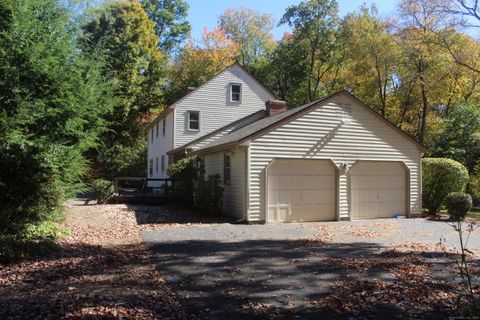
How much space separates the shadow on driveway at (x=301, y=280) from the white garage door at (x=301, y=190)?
16.4 feet

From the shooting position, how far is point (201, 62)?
3912cm

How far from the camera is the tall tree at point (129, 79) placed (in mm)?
34625

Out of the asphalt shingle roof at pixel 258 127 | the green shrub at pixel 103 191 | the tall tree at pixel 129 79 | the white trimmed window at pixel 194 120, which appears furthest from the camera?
the tall tree at pixel 129 79

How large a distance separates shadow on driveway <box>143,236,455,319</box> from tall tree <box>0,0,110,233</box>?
2.98 meters

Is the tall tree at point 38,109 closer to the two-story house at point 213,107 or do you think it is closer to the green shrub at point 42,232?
the green shrub at point 42,232

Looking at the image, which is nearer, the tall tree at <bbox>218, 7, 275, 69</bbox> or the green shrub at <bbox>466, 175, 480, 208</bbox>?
the green shrub at <bbox>466, 175, 480, 208</bbox>

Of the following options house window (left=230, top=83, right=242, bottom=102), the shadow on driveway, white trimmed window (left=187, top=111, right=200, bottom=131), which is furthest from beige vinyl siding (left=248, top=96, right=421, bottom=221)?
white trimmed window (left=187, top=111, right=200, bottom=131)

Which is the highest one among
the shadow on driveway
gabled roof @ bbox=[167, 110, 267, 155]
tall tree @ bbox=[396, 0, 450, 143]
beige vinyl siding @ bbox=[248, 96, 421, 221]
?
tall tree @ bbox=[396, 0, 450, 143]

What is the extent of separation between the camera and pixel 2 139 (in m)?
8.82

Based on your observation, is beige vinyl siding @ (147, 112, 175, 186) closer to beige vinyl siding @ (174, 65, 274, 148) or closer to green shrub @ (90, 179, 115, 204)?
beige vinyl siding @ (174, 65, 274, 148)

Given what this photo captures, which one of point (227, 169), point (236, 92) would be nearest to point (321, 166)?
point (227, 169)

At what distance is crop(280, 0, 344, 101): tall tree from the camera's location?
36469 mm

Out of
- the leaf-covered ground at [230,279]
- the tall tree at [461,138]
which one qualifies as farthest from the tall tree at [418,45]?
the leaf-covered ground at [230,279]

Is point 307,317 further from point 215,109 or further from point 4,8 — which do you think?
point 215,109
